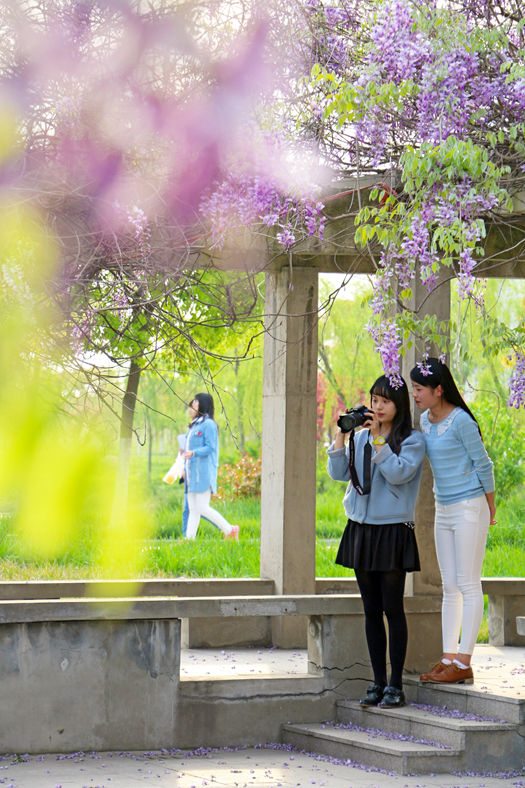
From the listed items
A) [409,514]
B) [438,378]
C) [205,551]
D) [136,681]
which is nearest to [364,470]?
[409,514]

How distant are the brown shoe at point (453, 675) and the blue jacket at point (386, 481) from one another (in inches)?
35.4

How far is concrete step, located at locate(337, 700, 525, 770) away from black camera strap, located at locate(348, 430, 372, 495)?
1.26m

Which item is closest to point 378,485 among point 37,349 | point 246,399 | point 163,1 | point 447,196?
point 447,196

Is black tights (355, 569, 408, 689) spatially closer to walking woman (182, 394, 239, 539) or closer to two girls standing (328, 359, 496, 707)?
two girls standing (328, 359, 496, 707)

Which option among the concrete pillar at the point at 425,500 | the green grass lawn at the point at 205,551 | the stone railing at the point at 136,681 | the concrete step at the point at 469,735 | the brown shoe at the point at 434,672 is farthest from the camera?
the green grass lawn at the point at 205,551

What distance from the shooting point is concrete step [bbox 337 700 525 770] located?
6.14m

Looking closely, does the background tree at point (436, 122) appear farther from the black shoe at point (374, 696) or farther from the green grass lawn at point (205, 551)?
the green grass lawn at point (205, 551)

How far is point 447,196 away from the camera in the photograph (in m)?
6.27

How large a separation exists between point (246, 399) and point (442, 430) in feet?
72.5

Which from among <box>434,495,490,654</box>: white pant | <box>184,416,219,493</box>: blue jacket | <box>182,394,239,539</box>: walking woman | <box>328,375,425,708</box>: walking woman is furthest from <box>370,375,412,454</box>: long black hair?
<box>184,416,219,493</box>: blue jacket

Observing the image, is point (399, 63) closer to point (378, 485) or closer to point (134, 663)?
point (378, 485)

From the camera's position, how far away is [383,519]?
21.9 ft

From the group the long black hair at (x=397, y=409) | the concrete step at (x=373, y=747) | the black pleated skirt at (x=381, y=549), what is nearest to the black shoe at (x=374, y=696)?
the concrete step at (x=373, y=747)

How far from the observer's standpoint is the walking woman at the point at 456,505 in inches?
260
